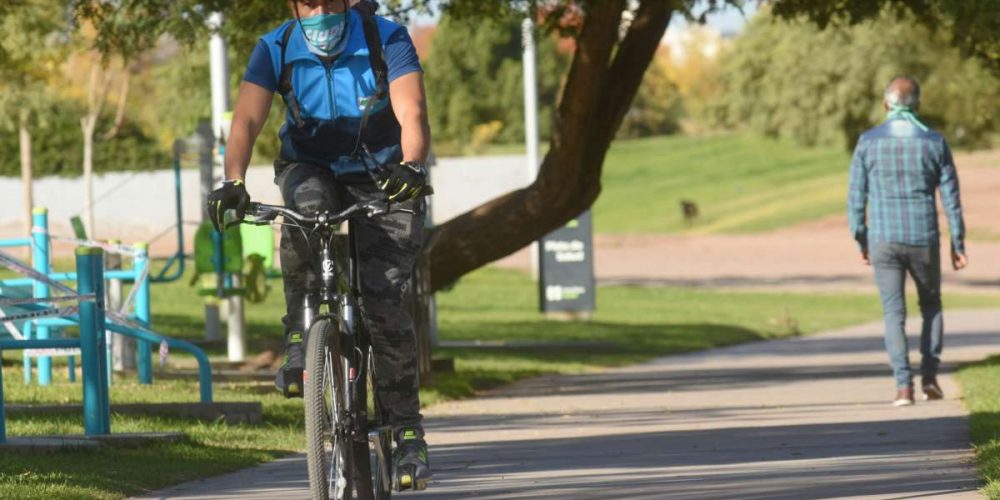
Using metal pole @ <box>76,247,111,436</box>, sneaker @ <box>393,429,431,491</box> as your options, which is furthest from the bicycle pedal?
metal pole @ <box>76,247,111,436</box>

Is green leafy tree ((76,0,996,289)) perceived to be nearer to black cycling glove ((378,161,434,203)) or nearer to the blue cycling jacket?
the blue cycling jacket

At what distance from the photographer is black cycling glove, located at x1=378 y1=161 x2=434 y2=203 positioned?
571 cm

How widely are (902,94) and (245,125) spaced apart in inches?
256

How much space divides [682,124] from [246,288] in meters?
99.0

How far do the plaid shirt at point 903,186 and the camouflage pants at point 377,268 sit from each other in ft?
18.9

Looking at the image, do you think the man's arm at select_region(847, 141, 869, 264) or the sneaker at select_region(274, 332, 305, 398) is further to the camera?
the man's arm at select_region(847, 141, 869, 264)

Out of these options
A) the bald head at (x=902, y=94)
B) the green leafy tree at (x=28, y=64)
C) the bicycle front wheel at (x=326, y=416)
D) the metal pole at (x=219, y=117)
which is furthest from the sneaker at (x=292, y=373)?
the green leafy tree at (x=28, y=64)

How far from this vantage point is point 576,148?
561 inches

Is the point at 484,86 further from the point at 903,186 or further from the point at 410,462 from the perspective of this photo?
the point at 410,462

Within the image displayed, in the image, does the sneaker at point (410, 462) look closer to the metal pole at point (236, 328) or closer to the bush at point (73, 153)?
the metal pole at point (236, 328)

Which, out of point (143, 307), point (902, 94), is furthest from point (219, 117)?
point (902, 94)

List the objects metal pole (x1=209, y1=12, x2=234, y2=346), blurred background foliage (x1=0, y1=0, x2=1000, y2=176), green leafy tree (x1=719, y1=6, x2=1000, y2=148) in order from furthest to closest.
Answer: green leafy tree (x1=719, y1=6, x2=1000, y2=148) → metal pole (x1=209, y1=12, x2=234, y2=346) → blurred background foliage (x1=0, y1=0, x2=1000, y2=176)

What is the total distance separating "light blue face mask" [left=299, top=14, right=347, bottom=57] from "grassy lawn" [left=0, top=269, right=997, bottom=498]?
2.13 metres

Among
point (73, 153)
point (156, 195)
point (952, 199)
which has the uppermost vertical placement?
point (73, 153)
